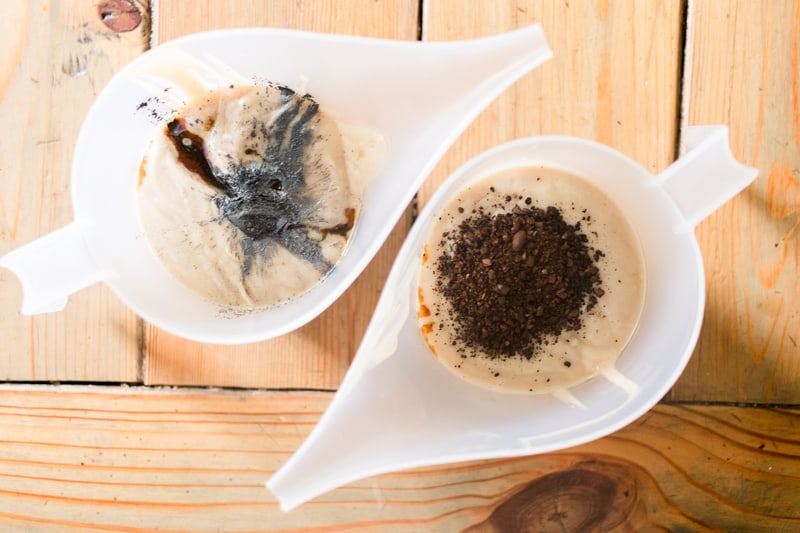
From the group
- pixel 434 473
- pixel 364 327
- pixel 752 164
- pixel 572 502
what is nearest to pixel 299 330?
pixel 364 327

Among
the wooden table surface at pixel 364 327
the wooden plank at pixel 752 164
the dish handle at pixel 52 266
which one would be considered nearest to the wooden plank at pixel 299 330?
the wooden table surface at pixel 364 327

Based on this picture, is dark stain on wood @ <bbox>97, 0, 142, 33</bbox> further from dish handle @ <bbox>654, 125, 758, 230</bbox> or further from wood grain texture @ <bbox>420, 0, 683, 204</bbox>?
dish handle @ <bbox>654, 125, 758, 230</bbox>

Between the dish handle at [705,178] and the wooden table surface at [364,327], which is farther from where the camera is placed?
the wooden table surface at [364,327]

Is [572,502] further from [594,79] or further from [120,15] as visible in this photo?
[120,15]

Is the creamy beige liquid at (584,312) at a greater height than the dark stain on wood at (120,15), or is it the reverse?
the dark stain on wood at (120,15)

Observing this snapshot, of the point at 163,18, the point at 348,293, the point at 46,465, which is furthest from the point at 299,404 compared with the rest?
the point at 163,18

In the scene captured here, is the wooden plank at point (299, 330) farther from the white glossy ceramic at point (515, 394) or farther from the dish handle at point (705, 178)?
the dish handle at point (705, 178)

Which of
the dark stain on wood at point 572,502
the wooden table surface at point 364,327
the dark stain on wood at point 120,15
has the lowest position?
the dark stain on wood at point 572,502
